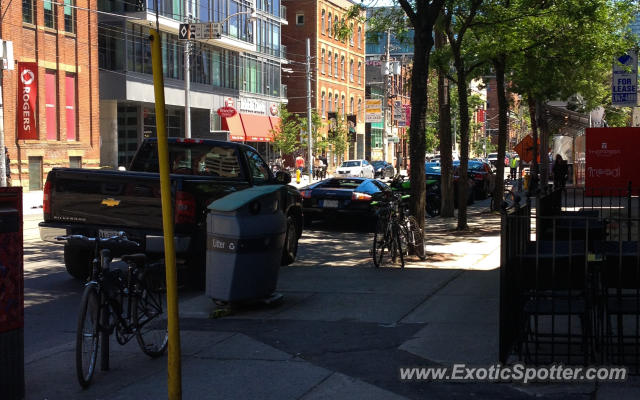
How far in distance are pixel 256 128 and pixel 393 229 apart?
46.5m

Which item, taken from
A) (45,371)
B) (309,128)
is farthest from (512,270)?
(309,128)

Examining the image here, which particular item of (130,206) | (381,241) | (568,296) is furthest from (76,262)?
(568,296)

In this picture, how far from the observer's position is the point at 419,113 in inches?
565

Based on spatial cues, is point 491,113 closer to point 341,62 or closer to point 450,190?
point 341,62

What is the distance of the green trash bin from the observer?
8.88 m

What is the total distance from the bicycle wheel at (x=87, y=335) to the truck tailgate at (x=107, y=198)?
14.3 feet

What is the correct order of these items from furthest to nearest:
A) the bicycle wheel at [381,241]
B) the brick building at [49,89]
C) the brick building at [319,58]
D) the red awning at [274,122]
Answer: the brick building at [319,58], the red awning at [274,122], the brick building at [49,89], the bicycle wheel at [381,241]

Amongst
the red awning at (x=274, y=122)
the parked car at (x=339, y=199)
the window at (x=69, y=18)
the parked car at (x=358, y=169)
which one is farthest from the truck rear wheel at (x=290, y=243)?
the red awning at (x=274, y=122)

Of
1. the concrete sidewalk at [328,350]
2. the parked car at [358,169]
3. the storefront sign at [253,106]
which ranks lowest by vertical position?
the concrete sidewalk at [328,350]

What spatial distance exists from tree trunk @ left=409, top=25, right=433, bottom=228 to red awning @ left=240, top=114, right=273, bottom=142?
1700 inches

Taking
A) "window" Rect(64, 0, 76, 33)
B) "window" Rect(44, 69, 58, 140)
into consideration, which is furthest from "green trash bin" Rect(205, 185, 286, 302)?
"window" Rect(64, 0, 76, 33)

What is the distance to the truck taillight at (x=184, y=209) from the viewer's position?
34.9 ft

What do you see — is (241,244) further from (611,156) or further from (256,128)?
(256,128)

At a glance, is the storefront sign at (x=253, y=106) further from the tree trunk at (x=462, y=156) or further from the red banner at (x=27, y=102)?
the tree trunk at (x=462, y=156)
